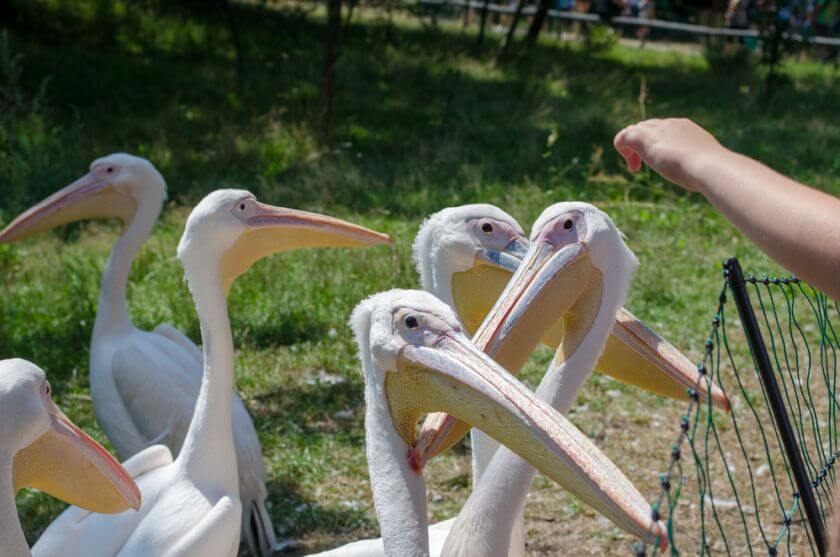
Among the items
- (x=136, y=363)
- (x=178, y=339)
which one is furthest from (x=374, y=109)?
(x=136, y=363)

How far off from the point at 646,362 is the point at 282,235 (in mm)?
1182

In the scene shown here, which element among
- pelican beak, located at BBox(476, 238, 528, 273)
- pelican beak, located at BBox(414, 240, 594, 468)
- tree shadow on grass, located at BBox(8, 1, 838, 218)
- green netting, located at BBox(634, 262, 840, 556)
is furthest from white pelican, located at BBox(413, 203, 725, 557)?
tree shadow on grass, located at BBox(8, 1, 838, 218)

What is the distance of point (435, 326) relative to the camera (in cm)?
208

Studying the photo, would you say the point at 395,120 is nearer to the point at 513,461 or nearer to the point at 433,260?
the point at 433,260

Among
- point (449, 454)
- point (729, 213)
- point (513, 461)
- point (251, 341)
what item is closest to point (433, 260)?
point (513, 461)

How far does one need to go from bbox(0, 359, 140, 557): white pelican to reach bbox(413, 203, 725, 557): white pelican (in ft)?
2.61

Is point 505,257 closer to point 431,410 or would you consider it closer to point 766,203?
point 431,410

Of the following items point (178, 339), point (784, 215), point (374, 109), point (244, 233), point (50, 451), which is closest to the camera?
point (784, 215)

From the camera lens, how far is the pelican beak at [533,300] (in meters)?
2.39

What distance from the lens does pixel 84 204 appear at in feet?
13.5

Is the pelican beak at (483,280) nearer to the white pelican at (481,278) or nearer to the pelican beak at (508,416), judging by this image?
the white pelican at (481,278)

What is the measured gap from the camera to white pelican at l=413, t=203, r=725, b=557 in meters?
2.37

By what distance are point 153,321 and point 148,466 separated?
2.23 metres

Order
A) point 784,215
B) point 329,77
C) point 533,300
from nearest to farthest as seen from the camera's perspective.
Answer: point 784,215 < point 533,300 < point 329,77
